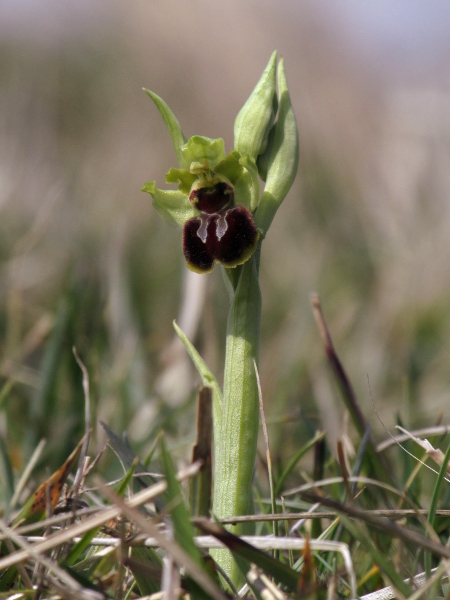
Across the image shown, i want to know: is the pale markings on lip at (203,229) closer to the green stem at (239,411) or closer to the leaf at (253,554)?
the green stem at (239,411)

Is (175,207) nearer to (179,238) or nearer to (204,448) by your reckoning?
(204,448)

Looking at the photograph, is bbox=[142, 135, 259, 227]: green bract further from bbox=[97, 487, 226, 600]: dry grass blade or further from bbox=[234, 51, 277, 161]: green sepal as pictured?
bbox=[97, 487, 226, 600]: dry grass blade

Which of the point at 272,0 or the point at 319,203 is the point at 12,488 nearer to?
the point at 319,203

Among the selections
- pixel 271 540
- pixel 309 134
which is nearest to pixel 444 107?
pixel 309 134

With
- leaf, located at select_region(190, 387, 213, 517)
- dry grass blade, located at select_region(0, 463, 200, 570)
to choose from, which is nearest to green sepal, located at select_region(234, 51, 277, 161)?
leaf, located at select_region(190, 387, 213, 517)

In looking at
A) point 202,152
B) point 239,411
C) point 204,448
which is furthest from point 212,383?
point 202,152
